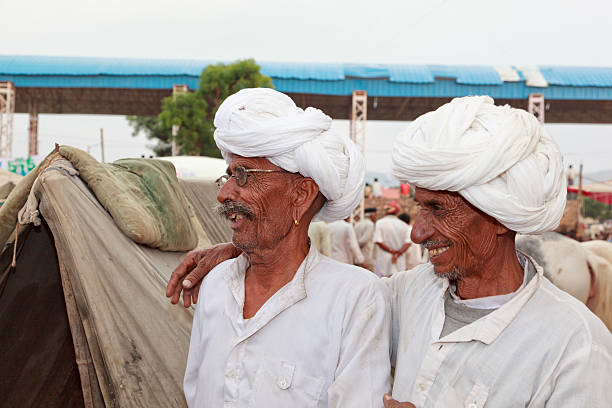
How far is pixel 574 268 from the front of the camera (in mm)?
4801

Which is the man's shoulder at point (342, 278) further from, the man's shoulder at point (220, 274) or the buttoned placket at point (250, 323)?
the man's shoulder at point (220, 274)

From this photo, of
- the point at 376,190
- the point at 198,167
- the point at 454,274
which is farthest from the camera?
the point at 376,190

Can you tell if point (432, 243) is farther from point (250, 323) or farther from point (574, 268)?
point (574, 268)

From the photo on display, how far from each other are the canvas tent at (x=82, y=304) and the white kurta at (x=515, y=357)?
5.16 feet

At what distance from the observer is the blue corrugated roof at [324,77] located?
2081cm

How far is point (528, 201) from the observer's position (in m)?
1.52

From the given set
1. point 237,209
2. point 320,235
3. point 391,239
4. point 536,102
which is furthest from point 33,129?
point 237,209

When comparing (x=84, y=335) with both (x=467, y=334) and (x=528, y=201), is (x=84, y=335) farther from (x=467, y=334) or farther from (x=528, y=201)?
(x=528, y=201)

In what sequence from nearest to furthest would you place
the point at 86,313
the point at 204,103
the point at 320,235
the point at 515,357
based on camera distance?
the point at 515,357 < the point at 86,313 < the point at 320,235 < the point at 204,103

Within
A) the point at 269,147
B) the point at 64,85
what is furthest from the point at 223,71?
the point at 269,147

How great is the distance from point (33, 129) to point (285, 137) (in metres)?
24.6

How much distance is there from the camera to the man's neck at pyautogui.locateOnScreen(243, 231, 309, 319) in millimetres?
1834

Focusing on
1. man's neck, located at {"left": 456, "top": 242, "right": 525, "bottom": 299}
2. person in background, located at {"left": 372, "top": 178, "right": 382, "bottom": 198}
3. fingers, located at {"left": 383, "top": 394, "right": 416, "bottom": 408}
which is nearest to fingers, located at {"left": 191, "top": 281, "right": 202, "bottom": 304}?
fingers, located at {"left": 383, "top": 394, "right": 416, "bottom": 408}

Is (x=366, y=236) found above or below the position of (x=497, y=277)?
below
